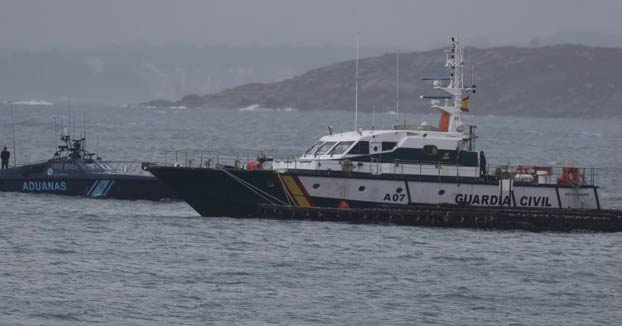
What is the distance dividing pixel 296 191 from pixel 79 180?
12398 mm

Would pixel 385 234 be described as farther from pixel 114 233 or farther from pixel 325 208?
pixel 114 233

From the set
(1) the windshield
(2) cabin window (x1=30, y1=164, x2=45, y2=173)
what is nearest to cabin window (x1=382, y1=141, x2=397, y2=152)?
(1) the windshield

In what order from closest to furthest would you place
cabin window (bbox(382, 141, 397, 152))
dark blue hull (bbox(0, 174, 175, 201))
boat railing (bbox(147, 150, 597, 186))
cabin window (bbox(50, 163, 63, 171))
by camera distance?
boat railing (bbox(147, 150, 597, 186))
cabin window (bbox(382, 141, 397, 152))
dark blue hull (bbox(0, 174, 175, 201))
cabin window (bbox(50, 163, 63, 171))

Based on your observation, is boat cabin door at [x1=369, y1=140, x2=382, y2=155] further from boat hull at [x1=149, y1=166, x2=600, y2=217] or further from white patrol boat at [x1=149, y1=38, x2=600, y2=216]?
boat hull at [x1=149, y1=166, x2=600, y2=217]

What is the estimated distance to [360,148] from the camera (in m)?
49.0

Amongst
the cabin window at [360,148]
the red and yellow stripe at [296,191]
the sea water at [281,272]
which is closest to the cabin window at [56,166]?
the sea water at [281,272]

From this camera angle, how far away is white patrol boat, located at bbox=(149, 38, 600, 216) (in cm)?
4844

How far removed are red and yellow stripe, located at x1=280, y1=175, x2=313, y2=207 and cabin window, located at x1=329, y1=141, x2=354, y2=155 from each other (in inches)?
65.2

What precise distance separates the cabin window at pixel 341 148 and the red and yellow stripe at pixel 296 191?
1.66m

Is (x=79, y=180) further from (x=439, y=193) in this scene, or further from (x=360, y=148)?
(x=439, y=193)

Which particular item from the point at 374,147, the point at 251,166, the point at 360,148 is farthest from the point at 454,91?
the point at 251,166

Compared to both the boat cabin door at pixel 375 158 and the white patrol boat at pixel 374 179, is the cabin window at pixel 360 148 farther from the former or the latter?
the boat cabin door at pixel 375 158

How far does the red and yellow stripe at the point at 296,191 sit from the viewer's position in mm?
48312

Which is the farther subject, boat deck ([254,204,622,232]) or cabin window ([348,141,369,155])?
cabin window ([348,141,369,155])
